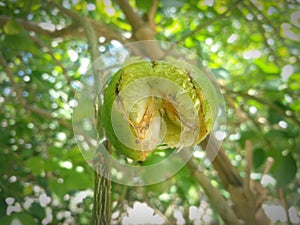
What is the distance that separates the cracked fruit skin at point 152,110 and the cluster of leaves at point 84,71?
32 cm

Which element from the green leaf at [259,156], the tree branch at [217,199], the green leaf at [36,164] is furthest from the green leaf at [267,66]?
the green leaf at [36,164]

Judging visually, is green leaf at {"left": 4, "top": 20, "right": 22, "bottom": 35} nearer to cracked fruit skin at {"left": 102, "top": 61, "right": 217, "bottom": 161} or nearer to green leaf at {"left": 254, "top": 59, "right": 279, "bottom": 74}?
cracked fruit skin at {"left": 102, "top": 61, "right": 217, "bottom": 161}

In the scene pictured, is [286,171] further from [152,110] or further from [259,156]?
[152,110]

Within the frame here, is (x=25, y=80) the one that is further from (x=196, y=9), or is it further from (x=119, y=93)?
(x=119, y=93)

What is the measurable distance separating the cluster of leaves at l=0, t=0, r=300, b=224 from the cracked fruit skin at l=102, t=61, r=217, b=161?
1.04ft

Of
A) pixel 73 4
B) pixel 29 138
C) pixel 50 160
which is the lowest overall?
pixel 29 138

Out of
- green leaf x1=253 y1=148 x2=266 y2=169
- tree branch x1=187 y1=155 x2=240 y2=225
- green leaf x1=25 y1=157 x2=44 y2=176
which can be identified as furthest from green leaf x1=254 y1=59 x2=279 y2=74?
green leaf x1=25 y1=157 x2=44 y2=176

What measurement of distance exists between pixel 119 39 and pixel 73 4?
0.81 feet

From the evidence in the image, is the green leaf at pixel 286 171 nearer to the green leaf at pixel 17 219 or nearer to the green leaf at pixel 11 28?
the green leaf at pixel 17 219

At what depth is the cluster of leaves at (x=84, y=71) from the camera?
2.23 ft

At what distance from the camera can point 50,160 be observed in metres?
0.71

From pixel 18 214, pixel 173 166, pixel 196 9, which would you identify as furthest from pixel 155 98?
pixel 196 9

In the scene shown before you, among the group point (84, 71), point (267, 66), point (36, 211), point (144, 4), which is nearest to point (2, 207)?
point (36, 211)

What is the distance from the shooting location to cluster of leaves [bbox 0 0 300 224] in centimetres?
68
